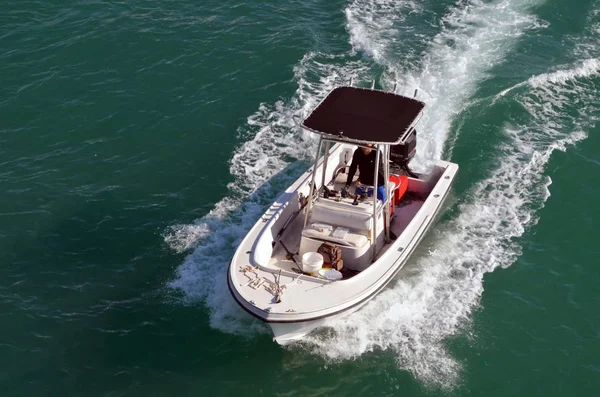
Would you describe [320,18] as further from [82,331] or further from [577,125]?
[82,331]

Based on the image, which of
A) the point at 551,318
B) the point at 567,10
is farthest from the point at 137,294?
the point at 567,10

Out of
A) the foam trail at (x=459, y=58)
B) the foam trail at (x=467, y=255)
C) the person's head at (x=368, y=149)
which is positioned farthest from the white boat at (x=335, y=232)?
the foam trail at (x=459, y=58)

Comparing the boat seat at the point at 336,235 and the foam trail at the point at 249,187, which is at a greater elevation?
the boat seat at the point at 336,235

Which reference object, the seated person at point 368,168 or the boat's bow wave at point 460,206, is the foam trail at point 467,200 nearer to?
the boat's bow wave at point 460,206

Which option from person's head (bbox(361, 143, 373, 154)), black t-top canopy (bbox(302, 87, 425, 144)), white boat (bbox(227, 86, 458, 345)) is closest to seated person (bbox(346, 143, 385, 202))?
person's head (bbox(361, 143, 373, 154))

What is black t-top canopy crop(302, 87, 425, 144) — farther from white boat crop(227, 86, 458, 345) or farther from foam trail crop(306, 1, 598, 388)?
foam trail crop(306, 1, 598, 388)

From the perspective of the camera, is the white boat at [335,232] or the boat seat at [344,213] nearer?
the white boat at [335,232]

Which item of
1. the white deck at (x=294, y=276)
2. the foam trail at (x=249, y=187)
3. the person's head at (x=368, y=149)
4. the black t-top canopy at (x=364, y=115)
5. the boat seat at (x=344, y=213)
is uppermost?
the black t-top canopy at (x=364, y=115)
